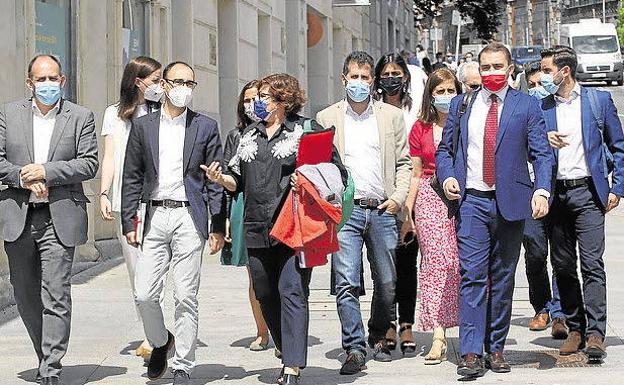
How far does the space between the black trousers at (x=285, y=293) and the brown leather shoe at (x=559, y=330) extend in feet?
7.80

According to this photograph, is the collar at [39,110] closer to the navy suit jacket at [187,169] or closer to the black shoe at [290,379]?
the navy suit jacket at [187,169]

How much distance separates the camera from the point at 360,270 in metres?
8.52

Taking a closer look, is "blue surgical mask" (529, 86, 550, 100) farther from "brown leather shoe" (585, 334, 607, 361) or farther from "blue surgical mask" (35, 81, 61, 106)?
"blue surgical mask" (35, 81, 61, 106)

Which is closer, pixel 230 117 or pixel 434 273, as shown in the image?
pixel 434 273

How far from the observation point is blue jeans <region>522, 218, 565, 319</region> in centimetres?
959

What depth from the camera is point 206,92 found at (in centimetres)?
1941

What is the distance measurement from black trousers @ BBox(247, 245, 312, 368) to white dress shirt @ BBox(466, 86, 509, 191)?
116 cm

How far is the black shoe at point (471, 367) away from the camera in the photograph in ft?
25.9

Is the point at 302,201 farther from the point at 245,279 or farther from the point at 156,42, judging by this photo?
the point at 156,42

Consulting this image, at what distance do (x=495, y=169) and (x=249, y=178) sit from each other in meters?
1.44

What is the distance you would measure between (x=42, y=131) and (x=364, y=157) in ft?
6.44

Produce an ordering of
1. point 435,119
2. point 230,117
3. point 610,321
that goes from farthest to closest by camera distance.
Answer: point 230,117
point 610,321
point 435,119

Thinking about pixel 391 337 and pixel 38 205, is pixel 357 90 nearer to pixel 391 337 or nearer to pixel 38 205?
pixel 391 337

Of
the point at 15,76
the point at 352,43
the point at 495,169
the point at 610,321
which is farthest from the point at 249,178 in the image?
the point at 352,43
